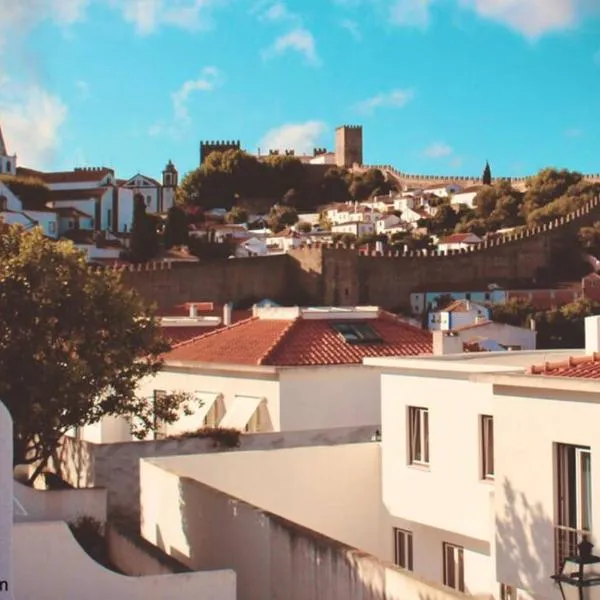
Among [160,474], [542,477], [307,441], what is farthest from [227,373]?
[542,477]

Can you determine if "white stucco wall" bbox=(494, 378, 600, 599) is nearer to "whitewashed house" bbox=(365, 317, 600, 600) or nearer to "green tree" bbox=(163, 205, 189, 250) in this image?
"whitewashed house" bbox=(365, 317, 600, 600)

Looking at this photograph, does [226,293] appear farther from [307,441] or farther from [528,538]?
[528,538]

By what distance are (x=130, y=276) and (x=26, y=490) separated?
137 ft

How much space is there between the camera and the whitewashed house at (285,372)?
47.8 ft

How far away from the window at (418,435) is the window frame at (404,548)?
0.79 m

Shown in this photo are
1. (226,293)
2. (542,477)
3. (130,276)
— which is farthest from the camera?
(226,293)

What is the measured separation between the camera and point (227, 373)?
1558 cm

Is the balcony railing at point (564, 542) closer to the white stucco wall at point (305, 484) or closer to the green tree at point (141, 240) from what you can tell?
the white stucco wall at point (305, 484)

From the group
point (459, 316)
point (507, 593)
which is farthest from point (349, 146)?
point (507, 593)

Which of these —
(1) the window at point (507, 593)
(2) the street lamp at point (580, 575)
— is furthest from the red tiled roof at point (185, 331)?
(2) the street lamp at point (580, 575)

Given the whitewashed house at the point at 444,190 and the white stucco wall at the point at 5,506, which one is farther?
the whitewashed house at the point at 444,190

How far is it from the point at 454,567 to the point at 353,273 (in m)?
48.8

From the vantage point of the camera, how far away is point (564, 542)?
24.4 ft

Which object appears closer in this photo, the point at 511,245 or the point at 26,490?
the point at 26,490
